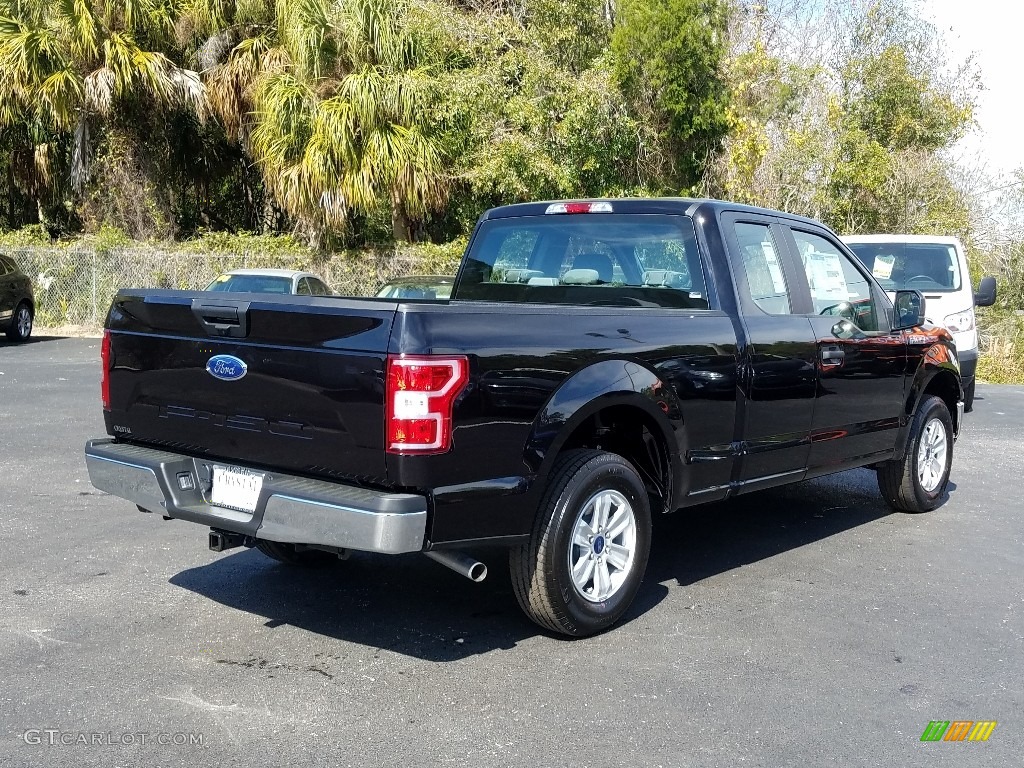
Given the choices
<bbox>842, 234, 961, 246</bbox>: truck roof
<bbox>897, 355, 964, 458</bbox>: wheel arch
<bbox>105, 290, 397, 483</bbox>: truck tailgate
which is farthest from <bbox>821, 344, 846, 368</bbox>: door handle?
<bbox>842, 234, 961, 246</bbox>: truck roof

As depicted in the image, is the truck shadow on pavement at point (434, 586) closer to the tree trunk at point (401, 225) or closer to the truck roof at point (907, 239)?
the truck roof at point (907, 239)

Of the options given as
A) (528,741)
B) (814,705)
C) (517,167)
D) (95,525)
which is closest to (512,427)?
(528,741)

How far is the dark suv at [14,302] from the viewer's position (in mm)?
19156

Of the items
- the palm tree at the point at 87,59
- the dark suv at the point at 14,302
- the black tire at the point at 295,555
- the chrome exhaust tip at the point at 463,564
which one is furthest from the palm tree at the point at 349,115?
the chrome exhaust tip at the point at 463,564

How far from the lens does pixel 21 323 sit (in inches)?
779

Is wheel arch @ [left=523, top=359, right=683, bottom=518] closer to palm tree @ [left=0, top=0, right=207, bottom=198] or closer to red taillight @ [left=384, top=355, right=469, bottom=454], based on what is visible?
red taillight @ [left=384, top=355, right=469, bottom=454]

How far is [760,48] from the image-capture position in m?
22.7

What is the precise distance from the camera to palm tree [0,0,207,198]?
22.0 metres

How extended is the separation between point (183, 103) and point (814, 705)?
21.6m

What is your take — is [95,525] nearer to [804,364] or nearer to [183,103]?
[804,364]

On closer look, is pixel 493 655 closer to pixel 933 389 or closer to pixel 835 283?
pixel 835 283

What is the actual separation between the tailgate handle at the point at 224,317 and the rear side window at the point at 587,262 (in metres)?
1.98

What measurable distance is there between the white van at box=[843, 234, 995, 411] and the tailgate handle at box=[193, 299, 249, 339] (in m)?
9.07
